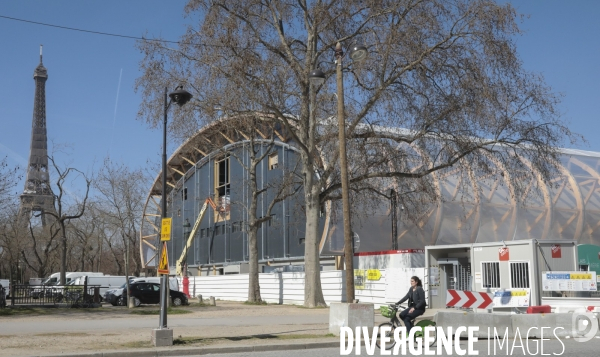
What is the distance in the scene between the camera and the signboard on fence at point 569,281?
2294 centimetres

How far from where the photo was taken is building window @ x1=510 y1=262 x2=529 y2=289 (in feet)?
85.0

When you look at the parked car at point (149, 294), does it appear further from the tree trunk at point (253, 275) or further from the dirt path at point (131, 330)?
the dirt path at point (131, 330)

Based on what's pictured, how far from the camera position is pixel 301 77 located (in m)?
28.9

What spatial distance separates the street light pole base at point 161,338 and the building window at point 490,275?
15.5m

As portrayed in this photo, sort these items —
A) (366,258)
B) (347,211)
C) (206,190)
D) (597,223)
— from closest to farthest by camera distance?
(347,211), (366,258), (597,223), (206,190)

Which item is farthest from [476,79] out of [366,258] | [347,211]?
[366,258]

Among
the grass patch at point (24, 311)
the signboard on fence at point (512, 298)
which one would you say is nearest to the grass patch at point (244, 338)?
the signboard on fence at point (512, 298)

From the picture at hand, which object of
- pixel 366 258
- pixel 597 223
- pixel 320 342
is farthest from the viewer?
pixel 597 223

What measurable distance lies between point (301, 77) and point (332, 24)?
251 centimetres

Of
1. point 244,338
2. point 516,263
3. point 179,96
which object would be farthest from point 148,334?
point 516,263

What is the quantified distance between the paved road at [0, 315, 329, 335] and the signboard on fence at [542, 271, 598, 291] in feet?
25.5

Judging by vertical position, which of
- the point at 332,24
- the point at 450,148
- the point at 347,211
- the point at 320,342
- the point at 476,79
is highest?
the point at 332,24

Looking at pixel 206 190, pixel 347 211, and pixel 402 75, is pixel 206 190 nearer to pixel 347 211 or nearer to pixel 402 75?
pixel 402 75

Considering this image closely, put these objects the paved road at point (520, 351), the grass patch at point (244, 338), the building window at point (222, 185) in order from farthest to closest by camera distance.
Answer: the building window at point (222, 185) → the grass patch at point (244, 338) → the paved road at point (520, 351)
